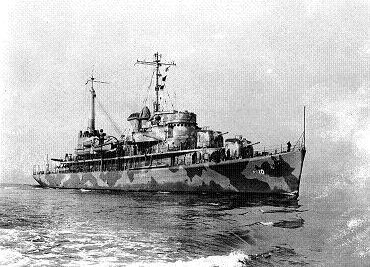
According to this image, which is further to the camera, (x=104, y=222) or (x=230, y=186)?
(x=230, y=186)

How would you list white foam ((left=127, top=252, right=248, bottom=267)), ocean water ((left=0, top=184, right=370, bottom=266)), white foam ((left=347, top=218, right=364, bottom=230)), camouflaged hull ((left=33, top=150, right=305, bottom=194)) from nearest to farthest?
white foam ((left=127, top=252, right=248, bottom=267)) < ocean water ((left=0, top=184, right=370, bottom=266)) < white foam ((left=347, top=218, right=364, bottom=230)) < camouflaged hull ((left=33, top=150, right=305, bottom=194))

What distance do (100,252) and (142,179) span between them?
72.8 feet

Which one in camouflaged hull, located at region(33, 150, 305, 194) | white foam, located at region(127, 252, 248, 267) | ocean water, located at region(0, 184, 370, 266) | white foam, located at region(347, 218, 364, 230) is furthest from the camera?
camouflaged hull, located at region(33, 150, 305, 194)

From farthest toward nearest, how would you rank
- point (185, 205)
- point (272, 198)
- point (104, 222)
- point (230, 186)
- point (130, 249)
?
point (230, 186) < point (272, 198) < point (185, 205) < point (104, 222) < point (130, 249)

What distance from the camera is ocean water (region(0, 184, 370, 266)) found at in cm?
902

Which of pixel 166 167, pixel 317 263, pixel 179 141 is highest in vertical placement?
pixel 179 141

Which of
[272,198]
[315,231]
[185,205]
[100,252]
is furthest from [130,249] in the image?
[272,198]

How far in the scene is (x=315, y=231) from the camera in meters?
13.5

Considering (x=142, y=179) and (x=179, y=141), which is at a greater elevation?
(x=179, y=141)

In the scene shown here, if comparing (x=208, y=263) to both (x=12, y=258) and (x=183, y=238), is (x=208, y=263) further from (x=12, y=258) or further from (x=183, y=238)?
(x=12, y=258)

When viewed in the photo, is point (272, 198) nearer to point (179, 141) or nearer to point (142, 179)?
point (179, 141)

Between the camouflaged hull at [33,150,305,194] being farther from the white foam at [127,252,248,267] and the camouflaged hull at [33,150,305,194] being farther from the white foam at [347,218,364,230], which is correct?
the white foam at [127,252,248,267]

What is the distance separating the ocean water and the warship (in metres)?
6.56

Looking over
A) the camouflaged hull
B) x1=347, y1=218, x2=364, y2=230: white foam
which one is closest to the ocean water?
x1=347, y1=218, x2=364, y2=230: white foam
